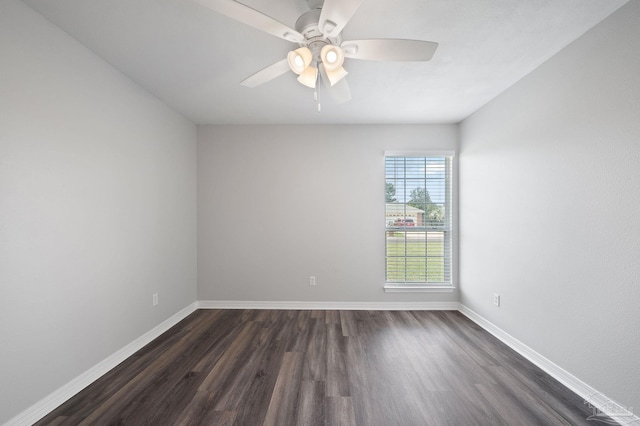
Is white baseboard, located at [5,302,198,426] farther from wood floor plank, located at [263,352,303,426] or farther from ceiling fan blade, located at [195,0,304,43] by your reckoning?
ceiling fan blade, located at [195,0,304,43]

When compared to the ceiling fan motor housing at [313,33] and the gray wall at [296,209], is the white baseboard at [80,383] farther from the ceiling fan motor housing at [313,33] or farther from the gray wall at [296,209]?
the ceiling fan motor housing at [313,33]

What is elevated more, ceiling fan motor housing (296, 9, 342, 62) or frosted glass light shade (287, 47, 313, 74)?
ceiling fan motor housing (296, 9, 342, 62)

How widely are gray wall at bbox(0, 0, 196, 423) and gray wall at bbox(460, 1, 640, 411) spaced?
364 cm

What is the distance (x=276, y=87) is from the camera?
8.48 feet

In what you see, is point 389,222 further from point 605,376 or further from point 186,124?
point 186,124

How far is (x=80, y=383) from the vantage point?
193 cm

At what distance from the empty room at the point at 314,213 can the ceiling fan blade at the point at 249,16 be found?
0.06 ft

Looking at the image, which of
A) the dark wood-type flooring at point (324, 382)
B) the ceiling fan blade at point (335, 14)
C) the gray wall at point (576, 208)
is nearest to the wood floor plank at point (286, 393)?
the dark wood-type flooring at point (324, 382)

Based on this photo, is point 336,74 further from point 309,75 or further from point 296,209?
point 296,209

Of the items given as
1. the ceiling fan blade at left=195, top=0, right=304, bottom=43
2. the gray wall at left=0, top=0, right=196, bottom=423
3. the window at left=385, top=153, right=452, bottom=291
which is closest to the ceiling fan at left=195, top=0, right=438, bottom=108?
the ceiling fan blade at left=195, top=0, right=304, bottom=43

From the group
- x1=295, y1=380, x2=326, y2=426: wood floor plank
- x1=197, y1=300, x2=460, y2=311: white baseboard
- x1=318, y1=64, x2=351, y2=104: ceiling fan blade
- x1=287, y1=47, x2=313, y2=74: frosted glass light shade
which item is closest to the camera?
x1=287, y1=47, x2=313, y2=74: frosted glass light shade

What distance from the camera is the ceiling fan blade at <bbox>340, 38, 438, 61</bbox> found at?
138cm

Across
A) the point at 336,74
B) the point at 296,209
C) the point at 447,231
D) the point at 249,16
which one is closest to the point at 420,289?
the point at 447,231

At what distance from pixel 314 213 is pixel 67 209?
248 centimetres
